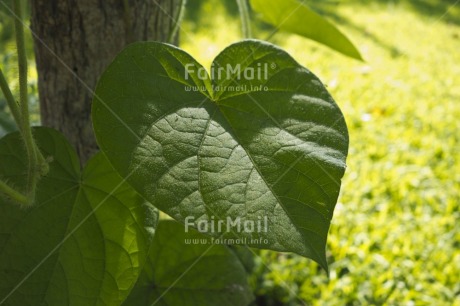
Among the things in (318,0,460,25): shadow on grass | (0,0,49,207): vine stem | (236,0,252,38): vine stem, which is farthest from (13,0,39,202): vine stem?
(318,0,460,25): shadow on grass

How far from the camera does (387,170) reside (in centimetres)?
241

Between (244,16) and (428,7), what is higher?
(428,7)

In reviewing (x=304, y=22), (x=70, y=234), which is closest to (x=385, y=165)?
(x=304, y=22)

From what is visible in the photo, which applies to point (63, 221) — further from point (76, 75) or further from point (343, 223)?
point (343, 223)

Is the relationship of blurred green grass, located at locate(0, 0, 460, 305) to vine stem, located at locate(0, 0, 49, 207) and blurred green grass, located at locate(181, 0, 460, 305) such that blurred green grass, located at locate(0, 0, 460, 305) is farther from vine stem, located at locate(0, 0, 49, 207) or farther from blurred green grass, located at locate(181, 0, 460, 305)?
vine stem, located at locate(0, 0, 49, 207)

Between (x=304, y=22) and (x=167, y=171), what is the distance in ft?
1.99

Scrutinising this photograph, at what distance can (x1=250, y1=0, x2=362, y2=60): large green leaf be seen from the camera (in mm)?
1103

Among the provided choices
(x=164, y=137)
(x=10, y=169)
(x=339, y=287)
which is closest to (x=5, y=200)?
(x=10, y=169)

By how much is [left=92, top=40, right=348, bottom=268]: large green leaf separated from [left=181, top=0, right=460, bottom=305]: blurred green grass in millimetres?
464

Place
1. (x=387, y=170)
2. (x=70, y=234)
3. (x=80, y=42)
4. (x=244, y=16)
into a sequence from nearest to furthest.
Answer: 1. (x=70, y=234)
2. (x=80, y=42)
3. (x=244, y=16)
4. (x=387, y=170)

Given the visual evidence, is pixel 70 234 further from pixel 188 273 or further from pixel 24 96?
pixel 188 273

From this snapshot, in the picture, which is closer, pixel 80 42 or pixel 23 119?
pixel 23 119

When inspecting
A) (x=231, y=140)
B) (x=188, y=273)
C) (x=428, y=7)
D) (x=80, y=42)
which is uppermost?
(x=428, y=7)

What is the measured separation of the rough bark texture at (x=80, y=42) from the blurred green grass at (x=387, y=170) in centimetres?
50
